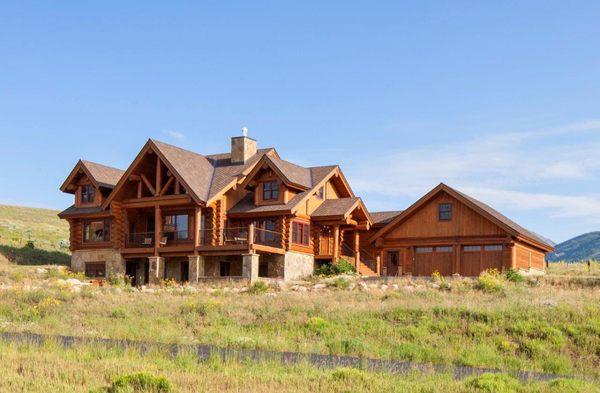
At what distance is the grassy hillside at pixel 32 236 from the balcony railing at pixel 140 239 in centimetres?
887

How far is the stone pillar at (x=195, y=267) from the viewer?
43969 mm

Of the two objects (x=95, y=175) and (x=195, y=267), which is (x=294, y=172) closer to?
(x=195, y=267)

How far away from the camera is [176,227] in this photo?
4694cm

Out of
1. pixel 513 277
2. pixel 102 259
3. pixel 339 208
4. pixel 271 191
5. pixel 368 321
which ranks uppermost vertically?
pixel 271 191

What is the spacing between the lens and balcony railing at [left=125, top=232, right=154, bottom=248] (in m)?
46.7

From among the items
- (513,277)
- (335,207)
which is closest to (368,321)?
(513,277)

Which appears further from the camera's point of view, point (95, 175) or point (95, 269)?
point (95, 175)

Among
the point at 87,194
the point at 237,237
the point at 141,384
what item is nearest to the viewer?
the point at 141,384

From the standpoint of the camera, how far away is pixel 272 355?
2044cm

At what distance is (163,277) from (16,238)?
20607 millimetres

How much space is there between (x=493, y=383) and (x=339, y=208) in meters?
30.0

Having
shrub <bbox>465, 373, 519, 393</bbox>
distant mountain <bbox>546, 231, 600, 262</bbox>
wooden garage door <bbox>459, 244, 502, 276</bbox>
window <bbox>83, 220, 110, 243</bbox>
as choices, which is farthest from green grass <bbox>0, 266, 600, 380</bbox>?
distant mountain <bbox>546, 231, 600, 262</bbox>

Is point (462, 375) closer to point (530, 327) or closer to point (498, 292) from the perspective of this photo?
point (530, 327)

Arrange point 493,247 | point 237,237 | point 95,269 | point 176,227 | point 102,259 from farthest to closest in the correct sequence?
point 95,269, point 102,259, point 176,227, point 237,237, point 493,247
